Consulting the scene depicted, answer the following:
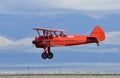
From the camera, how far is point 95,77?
648 feet

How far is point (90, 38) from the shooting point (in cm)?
→ 19750

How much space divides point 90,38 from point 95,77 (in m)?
8.52

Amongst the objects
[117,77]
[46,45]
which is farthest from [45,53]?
[117,77]

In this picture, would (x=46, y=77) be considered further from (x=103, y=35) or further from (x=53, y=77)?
(x=103, y=35)

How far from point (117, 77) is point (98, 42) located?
8914 millimetres

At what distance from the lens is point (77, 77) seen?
19738 cm

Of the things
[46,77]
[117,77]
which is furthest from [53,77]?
[117,77]

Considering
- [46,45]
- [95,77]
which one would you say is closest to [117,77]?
[95,77]

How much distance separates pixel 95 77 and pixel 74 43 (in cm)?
886

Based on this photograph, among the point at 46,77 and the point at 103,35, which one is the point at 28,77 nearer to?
the point at 46,77

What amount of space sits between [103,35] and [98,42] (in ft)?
16.1

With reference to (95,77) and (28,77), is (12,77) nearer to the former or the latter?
(28,77)

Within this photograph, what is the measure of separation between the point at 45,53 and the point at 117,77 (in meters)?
16.4

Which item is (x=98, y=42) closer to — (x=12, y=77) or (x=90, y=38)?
(x=90, y=38)
